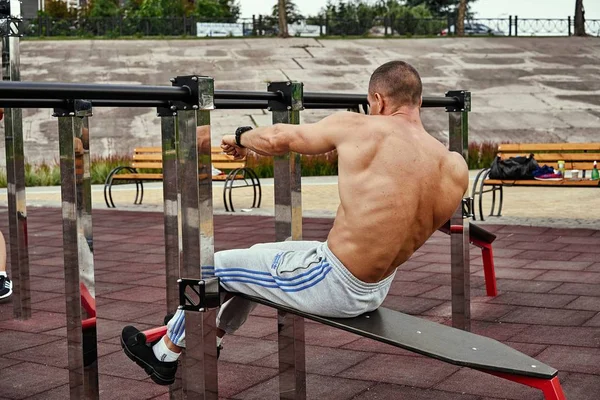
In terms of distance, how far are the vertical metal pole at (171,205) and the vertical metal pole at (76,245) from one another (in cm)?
51

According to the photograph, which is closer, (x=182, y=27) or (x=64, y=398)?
Answer: (x=64, y=398)

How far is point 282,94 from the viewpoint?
419 cm

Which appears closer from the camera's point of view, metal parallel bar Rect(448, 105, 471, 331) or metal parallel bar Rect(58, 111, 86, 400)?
metal parallel bar Rect(58, 111, 86, 400)

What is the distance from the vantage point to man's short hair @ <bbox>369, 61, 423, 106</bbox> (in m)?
3.89

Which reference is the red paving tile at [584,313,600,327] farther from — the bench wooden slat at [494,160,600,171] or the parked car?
the parked car

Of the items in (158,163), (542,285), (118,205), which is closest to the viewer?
(542,285)

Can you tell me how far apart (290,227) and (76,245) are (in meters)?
1.03

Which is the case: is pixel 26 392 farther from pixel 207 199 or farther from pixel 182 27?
pixel 182 27

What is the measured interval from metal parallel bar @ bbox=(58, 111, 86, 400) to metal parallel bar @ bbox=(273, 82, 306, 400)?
89cm

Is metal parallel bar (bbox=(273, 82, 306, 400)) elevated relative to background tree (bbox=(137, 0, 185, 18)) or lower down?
lower down

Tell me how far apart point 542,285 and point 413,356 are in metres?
2.28

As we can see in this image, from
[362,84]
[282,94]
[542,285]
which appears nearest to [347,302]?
[282,94]

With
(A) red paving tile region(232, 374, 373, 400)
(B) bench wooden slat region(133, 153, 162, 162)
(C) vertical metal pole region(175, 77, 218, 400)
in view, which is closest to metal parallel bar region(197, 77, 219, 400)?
(C) vertical metal pole region(175, 77, 218, 400)

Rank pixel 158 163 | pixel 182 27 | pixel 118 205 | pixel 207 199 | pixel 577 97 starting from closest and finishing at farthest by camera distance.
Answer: pixel 207 199
pixel 118 205
pixel 158 163
pixel 577 97
pixel 182 27
